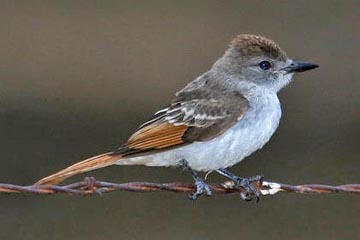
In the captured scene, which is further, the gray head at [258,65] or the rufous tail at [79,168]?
the gray head at [258,65]

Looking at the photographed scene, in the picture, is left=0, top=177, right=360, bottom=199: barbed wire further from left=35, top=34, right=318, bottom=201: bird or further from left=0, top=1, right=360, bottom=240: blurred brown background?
left=0, top=1, right=360, bottom=240: blurred brown background

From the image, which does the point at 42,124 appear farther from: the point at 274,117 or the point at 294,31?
the point at 274,117

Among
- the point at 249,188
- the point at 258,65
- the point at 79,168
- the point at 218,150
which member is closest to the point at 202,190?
the point at 249,188

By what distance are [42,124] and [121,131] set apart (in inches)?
23.3

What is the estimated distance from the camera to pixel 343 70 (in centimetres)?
1189

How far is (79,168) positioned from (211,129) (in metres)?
0.92

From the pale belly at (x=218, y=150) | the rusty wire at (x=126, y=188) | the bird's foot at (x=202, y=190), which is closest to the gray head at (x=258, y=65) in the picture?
the pale belly at (x=218, y=150)

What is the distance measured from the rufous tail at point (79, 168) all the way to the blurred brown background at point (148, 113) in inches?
108

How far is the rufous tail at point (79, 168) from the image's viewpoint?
8664mm

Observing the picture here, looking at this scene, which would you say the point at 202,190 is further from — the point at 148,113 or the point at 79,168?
the point at 148,113

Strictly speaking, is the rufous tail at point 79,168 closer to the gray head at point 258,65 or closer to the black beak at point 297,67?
the gray head at point 258,65

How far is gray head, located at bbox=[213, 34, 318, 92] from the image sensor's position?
983cm

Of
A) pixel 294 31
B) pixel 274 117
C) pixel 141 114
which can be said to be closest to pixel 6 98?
pixel 141 114

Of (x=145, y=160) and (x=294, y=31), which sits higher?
(x=294, y=31)
